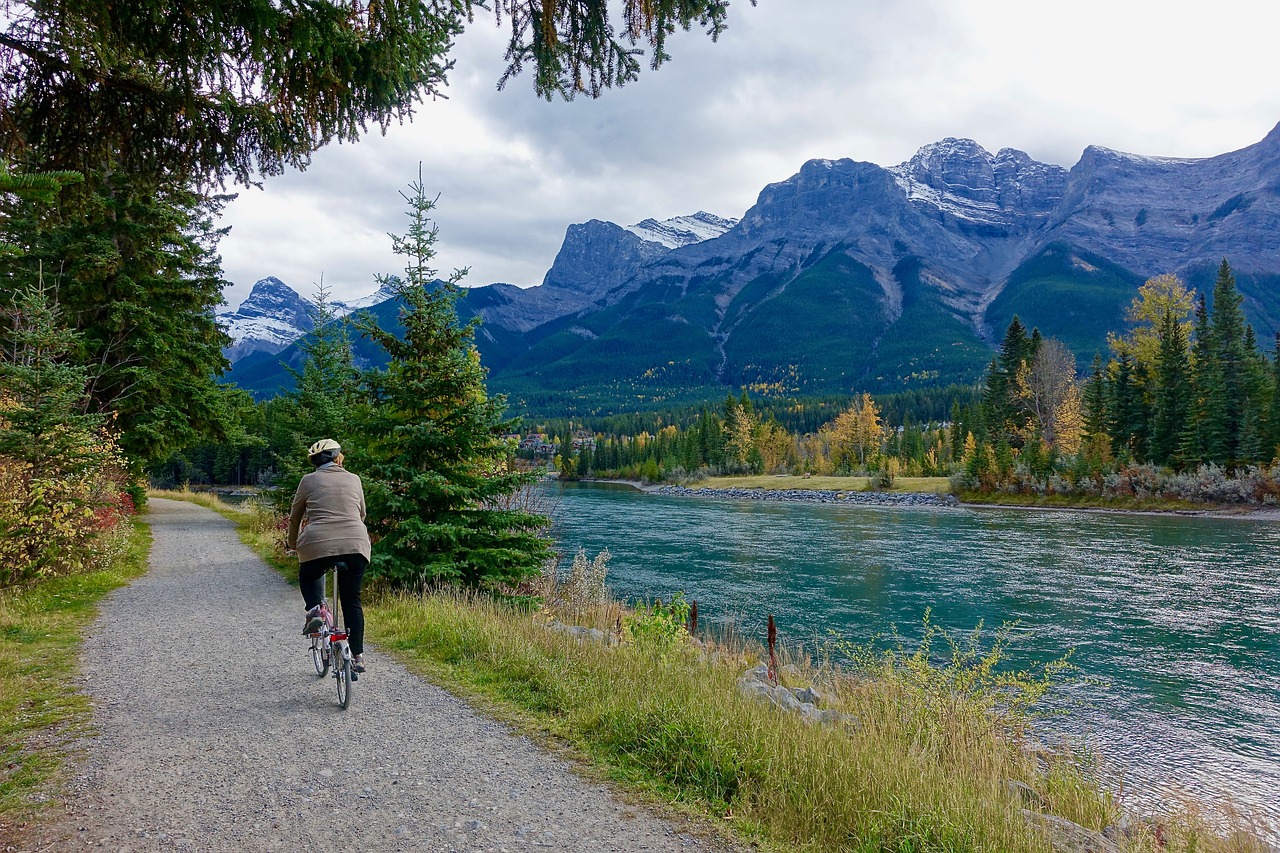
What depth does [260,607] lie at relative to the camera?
12.1 m

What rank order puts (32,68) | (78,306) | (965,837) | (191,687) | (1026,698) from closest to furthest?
(965,837) < (32,68) < (191,687) < (1026,698) < (78,306)

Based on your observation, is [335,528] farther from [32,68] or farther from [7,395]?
[7,395]

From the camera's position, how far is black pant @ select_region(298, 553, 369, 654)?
7027mm

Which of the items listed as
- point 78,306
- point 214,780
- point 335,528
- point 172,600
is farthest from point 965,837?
point 78,306

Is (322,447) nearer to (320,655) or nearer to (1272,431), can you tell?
(320,655)

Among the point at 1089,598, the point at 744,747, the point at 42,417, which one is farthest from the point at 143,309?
the point at 1089,598

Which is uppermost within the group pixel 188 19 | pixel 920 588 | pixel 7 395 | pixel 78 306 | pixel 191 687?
pixel 78 306

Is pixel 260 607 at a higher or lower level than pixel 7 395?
lower

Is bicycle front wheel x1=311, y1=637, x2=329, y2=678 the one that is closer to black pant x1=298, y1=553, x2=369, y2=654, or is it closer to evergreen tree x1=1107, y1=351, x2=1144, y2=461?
black pant x1=298, y1=553, x2=369, y2=654

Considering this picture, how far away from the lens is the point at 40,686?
7352 millimetres

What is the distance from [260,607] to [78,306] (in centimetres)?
1721

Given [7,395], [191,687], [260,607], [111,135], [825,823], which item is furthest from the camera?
[7,395]

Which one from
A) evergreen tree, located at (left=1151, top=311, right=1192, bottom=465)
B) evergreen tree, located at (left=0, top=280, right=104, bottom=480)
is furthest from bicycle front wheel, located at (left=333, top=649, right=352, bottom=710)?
evergreen tree, located at (left=1151, top=311, right=1192, bottom=465)

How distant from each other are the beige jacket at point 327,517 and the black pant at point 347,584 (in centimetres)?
10
